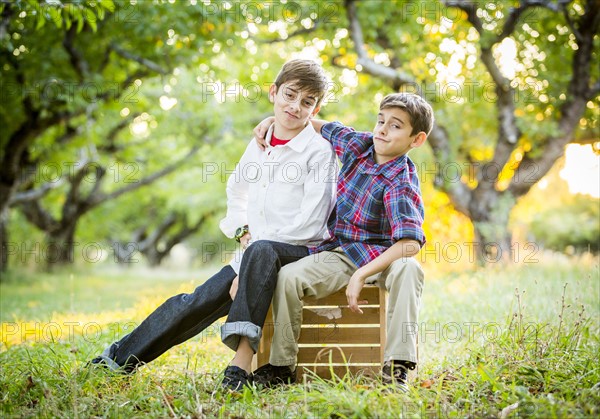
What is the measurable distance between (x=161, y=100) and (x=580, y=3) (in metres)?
7.82

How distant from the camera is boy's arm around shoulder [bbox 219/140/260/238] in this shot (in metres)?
3.61

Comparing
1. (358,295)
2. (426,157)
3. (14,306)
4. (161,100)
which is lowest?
(14,306)

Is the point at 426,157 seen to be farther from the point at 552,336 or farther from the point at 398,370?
the point at 398,370

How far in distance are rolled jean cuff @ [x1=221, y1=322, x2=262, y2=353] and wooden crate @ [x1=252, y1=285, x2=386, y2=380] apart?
21 cm

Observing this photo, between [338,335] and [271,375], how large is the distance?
1.32 feet

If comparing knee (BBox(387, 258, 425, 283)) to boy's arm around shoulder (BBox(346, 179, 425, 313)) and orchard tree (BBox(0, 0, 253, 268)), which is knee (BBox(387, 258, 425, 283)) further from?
orchard tree (BBox(0, 0, 253, 268))

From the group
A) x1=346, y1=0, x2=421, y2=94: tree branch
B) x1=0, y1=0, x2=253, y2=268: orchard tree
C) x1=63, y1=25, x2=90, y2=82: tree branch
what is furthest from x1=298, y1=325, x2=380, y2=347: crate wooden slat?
x1=63, y1=25, x2=90, y2=82: tree branch

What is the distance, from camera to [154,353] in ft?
10.8

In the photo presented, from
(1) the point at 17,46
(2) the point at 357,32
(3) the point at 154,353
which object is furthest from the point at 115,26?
(3) the point at 154,353

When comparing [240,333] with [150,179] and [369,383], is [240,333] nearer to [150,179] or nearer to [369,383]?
[369,383]

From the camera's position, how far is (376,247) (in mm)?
3121

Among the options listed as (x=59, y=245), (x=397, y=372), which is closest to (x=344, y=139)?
(x=397, y=372)

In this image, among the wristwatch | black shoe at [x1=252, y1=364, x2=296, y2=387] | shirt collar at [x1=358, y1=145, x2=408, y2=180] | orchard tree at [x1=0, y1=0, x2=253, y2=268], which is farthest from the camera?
orchard tree at [x1=0, y1=0, x2=253, y2=268]

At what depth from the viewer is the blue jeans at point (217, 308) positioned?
9.88 feet
